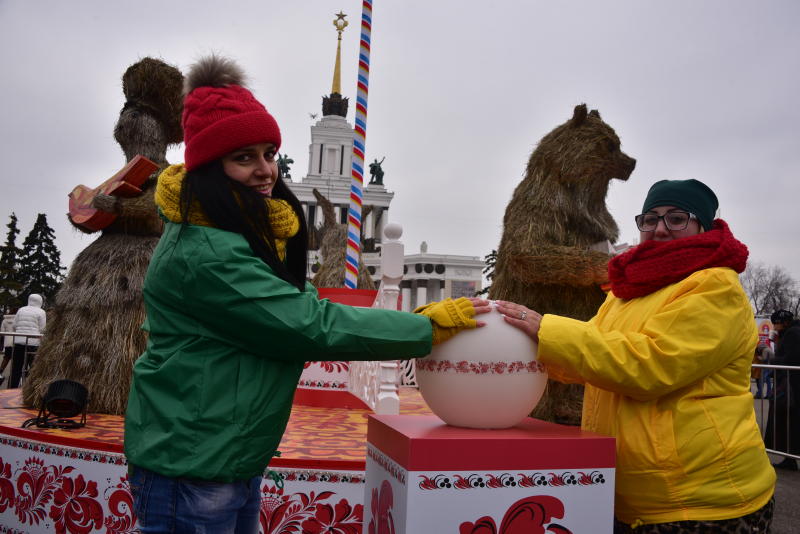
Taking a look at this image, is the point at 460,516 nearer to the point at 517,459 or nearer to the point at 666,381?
the point at 517,459

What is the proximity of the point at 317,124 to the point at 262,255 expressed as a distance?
5064 cm

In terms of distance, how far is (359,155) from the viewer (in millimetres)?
5488

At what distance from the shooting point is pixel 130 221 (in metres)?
4.96

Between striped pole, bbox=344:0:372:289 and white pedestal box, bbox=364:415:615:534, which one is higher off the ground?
striped pole, bbox=344:0:372:289

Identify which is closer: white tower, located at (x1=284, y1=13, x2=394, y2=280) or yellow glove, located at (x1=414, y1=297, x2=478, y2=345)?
yellow glove, located at (x1=414, y1=297, x2=478, y2=345)

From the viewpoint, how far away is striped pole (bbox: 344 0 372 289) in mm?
5254

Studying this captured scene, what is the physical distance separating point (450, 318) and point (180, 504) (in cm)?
87

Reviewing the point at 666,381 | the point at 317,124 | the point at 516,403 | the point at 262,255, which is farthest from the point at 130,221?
the point at 317,124

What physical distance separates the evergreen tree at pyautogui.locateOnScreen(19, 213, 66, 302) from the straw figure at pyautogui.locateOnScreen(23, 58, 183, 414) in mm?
23305

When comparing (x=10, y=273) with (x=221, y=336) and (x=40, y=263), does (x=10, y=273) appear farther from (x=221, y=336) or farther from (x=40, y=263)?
(x=221, y=336)

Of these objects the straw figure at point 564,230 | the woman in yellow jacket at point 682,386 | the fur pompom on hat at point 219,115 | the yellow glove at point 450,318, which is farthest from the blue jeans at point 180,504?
the straw figure at point 564,230

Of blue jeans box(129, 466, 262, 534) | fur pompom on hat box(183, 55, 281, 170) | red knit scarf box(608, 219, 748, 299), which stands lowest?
blue jeans box(129, 466, 262, 534)

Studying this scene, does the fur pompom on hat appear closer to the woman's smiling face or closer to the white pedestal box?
the woman's smiling face

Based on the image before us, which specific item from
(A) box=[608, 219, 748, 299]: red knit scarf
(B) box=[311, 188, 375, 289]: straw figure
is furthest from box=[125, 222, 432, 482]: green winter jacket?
(B) box=[311, 188, 375, 289]: straw figure
